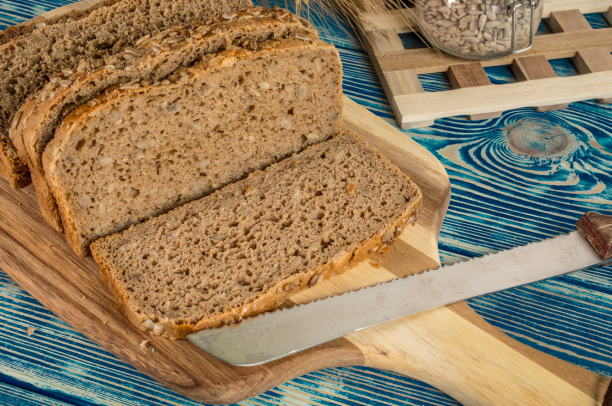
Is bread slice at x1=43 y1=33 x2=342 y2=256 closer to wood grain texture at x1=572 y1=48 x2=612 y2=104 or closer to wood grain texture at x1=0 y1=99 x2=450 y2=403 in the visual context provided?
wood grain texture at x1=0 y1=99 x2=450 y2=403

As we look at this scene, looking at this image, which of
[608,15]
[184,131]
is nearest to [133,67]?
[184,131]

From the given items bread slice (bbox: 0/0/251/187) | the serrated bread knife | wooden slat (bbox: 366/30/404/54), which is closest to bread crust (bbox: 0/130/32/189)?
bread slice (bbox: 0/0/251/187)

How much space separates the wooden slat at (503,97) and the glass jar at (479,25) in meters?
0.24

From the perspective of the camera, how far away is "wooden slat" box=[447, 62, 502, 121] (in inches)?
130

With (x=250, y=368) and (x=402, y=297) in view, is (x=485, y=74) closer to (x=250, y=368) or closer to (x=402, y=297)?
(x=402, y=297)

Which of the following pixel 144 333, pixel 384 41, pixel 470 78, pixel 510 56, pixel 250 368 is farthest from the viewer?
pixel 384 41

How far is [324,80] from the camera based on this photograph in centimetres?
268

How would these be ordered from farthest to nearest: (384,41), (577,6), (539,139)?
(577,6)
(384,41)
(539,139)

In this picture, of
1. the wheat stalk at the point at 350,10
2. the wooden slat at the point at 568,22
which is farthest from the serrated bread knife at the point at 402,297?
the wooden slat at the point at 568,22

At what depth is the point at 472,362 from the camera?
7.21 ft

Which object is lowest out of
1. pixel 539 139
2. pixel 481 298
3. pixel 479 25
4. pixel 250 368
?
pixel 481 298

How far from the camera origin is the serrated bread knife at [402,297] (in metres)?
2.11

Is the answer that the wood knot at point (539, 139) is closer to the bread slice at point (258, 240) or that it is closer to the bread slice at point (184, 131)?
the bread slice at point (258, 240)

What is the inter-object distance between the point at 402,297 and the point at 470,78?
1.66 m
